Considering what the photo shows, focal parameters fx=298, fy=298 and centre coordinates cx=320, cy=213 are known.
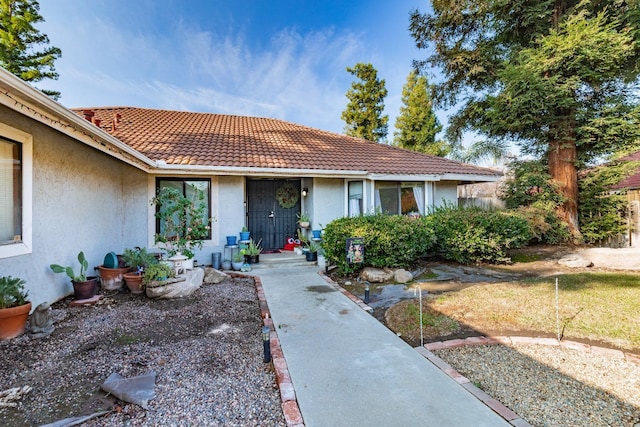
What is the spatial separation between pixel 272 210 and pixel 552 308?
802 centimetres

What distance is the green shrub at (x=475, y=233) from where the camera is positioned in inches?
330

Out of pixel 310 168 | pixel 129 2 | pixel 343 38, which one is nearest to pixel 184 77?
pixel 129 2

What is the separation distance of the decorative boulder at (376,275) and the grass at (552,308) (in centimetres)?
150

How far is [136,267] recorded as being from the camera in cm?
643

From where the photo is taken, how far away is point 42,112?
12.2 feet

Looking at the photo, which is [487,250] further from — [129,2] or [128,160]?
[129,2]

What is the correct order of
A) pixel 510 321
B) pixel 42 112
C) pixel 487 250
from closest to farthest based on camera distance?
1. pixel 42 112
2. pixel 510 321
3. pixel 487 250

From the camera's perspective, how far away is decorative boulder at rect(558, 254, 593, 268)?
8.54 m

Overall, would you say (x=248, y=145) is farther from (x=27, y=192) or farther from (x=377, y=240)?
(x=27, y=192)

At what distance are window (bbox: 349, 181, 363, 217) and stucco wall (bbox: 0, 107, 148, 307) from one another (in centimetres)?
611

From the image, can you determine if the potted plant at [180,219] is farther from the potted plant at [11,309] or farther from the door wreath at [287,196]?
the door wreath at [287,196]

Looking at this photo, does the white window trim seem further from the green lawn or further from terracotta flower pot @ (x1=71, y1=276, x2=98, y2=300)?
the green lawn

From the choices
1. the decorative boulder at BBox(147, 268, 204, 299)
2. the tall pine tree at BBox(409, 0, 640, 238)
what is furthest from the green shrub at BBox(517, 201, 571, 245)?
the decorative boulder at BBox(147, 268, 204, 299)

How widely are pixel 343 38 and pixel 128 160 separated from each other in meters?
12.5
